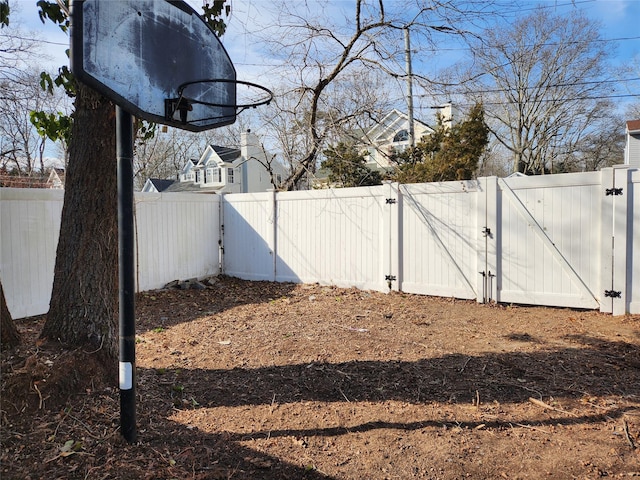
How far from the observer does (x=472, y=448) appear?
2.61 meters

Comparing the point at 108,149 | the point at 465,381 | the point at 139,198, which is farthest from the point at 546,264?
the point at 139,198

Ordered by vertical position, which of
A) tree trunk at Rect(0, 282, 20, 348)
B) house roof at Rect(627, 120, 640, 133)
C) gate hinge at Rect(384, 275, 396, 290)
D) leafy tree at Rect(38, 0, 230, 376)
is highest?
house roof at Rect(627, 120, 640, 133)

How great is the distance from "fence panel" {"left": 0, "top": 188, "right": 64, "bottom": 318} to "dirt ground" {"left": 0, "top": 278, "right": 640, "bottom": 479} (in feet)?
2.28

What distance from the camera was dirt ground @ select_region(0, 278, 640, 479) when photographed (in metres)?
2.40

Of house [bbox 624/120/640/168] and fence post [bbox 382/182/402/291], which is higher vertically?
house [bbox 624/120/640/168]

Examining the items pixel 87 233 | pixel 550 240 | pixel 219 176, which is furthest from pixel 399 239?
pixel 219 176

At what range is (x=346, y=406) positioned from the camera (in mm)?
3170

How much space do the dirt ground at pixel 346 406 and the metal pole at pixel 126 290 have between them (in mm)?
176

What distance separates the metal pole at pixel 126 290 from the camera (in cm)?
248

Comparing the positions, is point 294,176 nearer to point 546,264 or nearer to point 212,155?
point 546,264

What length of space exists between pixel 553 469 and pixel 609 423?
0.78 meters

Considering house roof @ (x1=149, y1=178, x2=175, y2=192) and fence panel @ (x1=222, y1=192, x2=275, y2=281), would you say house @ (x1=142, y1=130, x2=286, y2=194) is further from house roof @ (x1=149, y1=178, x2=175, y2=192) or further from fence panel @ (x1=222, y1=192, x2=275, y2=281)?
fence panel @ (x1=222, y1=192, x2=275, y2=281)

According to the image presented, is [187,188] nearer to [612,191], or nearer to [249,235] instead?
[249,235]

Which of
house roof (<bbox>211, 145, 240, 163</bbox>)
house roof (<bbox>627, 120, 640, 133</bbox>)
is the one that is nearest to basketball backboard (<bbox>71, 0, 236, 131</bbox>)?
house roof (<bbox>627, 120, 640, 133</bbox>)
